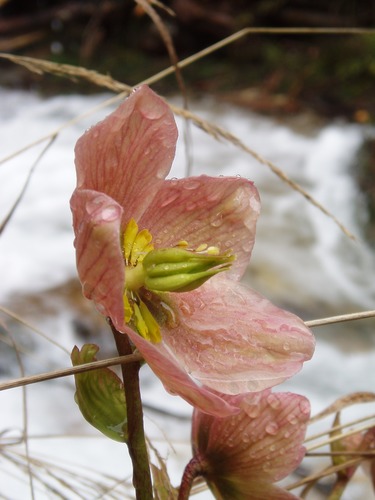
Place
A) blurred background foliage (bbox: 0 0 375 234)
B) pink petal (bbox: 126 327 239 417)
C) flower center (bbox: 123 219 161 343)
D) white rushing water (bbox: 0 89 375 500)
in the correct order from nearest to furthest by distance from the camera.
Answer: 1. pink petal (bbox: 126 327 239 417)
2. flower center (bbox: 123 219 161 343)
3. white rushing water (bbox: 0 89 375 500)
4. blurred background foliage (bbox: 0 0 375 234)

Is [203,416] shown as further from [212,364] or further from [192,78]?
[192,78]

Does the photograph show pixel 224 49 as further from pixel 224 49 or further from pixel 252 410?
pixel 252 410

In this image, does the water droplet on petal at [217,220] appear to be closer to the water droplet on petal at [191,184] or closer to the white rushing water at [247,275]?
the water droplet on petal at [191,184]

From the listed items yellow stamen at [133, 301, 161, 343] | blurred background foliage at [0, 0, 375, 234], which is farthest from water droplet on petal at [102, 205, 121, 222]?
blurred background foliage at [0, 0, 375, 234]

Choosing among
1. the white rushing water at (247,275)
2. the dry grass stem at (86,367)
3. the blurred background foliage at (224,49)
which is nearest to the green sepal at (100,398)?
the dry grass stem at (86,367)

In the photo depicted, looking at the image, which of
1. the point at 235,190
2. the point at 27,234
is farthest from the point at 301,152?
the point at 235,190

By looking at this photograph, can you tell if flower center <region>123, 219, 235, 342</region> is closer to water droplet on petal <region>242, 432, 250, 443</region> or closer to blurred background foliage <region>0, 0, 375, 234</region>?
water droplet on petal <region>242, 432, 250, 443</region>

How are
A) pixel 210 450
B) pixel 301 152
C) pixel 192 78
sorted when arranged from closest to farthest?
1. pixel 210 450
2. pixel 301 152
3. pixel 192 78
